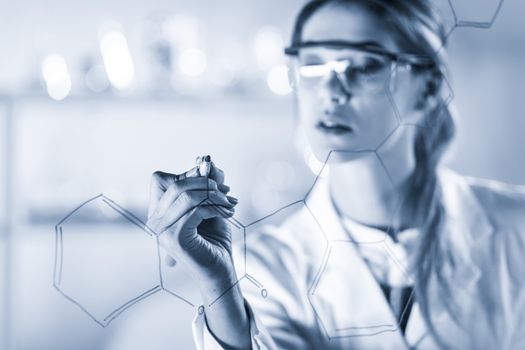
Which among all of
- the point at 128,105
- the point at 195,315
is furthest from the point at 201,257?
the point at 128,105

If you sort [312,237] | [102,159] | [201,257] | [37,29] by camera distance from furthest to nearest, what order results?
[102,159] → [37,29] → [312,237] → [201,257]

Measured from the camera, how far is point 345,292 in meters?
0.39

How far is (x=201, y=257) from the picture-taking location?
278 millimetres

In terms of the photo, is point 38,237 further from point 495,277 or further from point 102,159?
point 495,277

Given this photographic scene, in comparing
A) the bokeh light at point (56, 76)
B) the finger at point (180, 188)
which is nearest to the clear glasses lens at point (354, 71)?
the finger at point (180, 188)

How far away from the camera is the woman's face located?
1.10ft

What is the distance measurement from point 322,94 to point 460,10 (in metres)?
0.13

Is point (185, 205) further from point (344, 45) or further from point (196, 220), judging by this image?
point (344, 45)

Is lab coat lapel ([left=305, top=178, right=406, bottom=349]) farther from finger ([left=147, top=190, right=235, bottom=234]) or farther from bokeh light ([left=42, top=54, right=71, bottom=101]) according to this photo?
bokeh light ([left=42, top=54, right=71, bottom=101])

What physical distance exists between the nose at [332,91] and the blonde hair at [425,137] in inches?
1.4

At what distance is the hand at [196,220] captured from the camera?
0.26m

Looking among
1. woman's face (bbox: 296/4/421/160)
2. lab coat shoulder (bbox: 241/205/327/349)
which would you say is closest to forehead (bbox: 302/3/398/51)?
woman's face (bbox: 296/4/421/160)

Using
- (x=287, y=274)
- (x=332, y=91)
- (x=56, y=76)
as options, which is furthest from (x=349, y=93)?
(x=56, y=76)

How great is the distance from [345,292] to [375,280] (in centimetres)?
2
